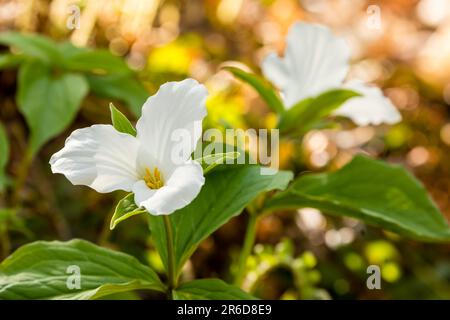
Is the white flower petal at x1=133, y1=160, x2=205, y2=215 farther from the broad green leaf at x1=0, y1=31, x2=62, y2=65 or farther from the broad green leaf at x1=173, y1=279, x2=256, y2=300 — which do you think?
the broad green leaf at x1=0, y1=31, x2=62, y2=65

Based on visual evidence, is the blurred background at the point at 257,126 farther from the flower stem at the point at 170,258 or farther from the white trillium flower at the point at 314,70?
the flower stem at the point at 170,258

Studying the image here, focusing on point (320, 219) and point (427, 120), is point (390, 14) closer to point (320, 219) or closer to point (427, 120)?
point (427, 120)

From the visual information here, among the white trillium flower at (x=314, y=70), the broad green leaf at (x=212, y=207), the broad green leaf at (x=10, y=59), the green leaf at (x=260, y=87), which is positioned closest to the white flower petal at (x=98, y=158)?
Answer: the broad green leaf at (x=212, y=207)

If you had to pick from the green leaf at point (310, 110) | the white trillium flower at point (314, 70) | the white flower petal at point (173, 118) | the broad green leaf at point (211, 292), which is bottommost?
the broad green leaf at point (211, 292)

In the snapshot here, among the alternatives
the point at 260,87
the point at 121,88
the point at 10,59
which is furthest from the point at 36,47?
the point at 260,87

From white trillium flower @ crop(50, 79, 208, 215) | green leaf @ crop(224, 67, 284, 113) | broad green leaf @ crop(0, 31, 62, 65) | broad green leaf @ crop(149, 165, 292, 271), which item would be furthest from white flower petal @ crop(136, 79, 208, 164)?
broad green leaf @ crop(0, 31, 62, 65)

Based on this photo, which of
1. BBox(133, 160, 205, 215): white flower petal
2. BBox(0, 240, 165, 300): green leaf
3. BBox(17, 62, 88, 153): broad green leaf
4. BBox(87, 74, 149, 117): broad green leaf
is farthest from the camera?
BBox(87, 74, 149, 117): broad green leaf
